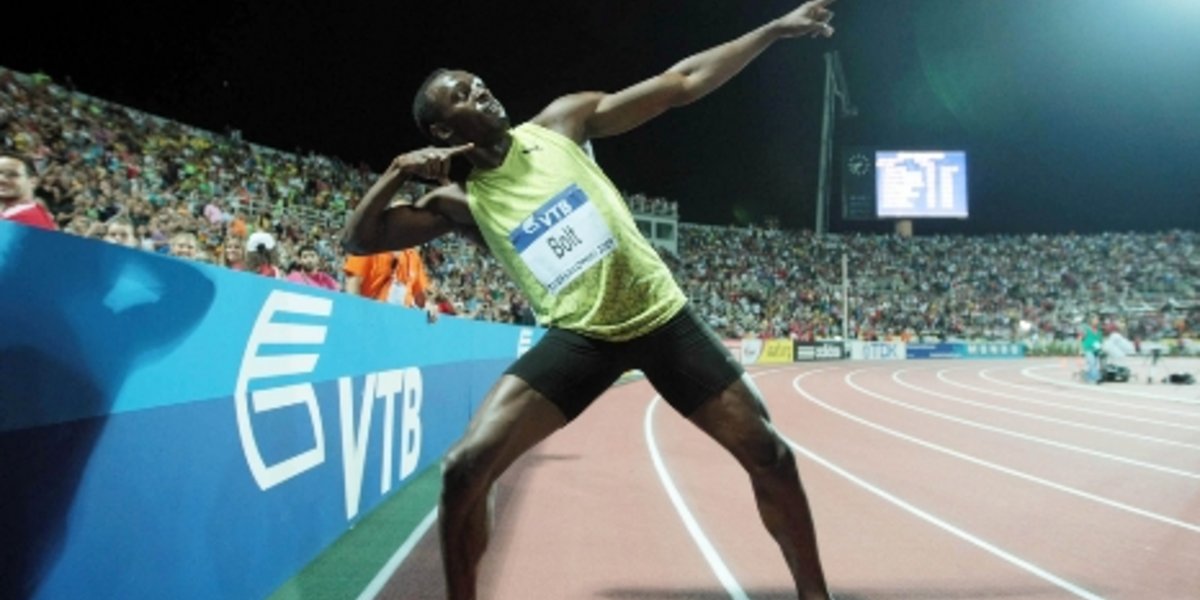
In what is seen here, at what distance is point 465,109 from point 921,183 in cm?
4380

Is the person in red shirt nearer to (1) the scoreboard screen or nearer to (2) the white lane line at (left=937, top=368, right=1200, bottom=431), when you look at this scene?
(2) the white lane line at (left=937, top=368, right=1200, bottom=431)

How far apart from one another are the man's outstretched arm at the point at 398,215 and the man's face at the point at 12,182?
8.31 ft

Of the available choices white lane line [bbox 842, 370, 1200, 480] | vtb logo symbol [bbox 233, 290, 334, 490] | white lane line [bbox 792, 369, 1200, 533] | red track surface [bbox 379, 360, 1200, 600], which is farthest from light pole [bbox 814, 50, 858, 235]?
vtb logo symbol [bbox 233, 290, 334, 490]

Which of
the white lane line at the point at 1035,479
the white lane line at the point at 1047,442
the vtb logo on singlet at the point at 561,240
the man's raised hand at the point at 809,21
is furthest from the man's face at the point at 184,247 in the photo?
the white lane line at the point at 1047,442

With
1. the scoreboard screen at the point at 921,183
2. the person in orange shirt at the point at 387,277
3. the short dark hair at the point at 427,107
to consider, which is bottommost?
the person in orange shirt at the point at 387,277

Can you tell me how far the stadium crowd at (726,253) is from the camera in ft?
48.5

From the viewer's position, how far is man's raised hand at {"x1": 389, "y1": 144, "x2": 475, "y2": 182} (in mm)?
2789

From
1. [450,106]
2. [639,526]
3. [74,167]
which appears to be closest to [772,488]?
[450,106]

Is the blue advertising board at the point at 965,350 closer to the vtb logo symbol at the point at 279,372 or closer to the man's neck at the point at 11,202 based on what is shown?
the vtb logo symbol at the point at 279,372

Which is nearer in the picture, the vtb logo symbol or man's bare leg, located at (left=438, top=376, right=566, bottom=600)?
man's bare leg, located at (left=438, top=376, right=566, bottom=600)

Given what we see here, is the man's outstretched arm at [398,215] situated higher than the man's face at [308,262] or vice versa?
the man's outstretched arm at [398,215]

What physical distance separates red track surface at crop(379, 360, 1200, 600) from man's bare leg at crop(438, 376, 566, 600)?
4.64ft

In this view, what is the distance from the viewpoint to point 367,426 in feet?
18.4

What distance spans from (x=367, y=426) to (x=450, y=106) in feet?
10.5
